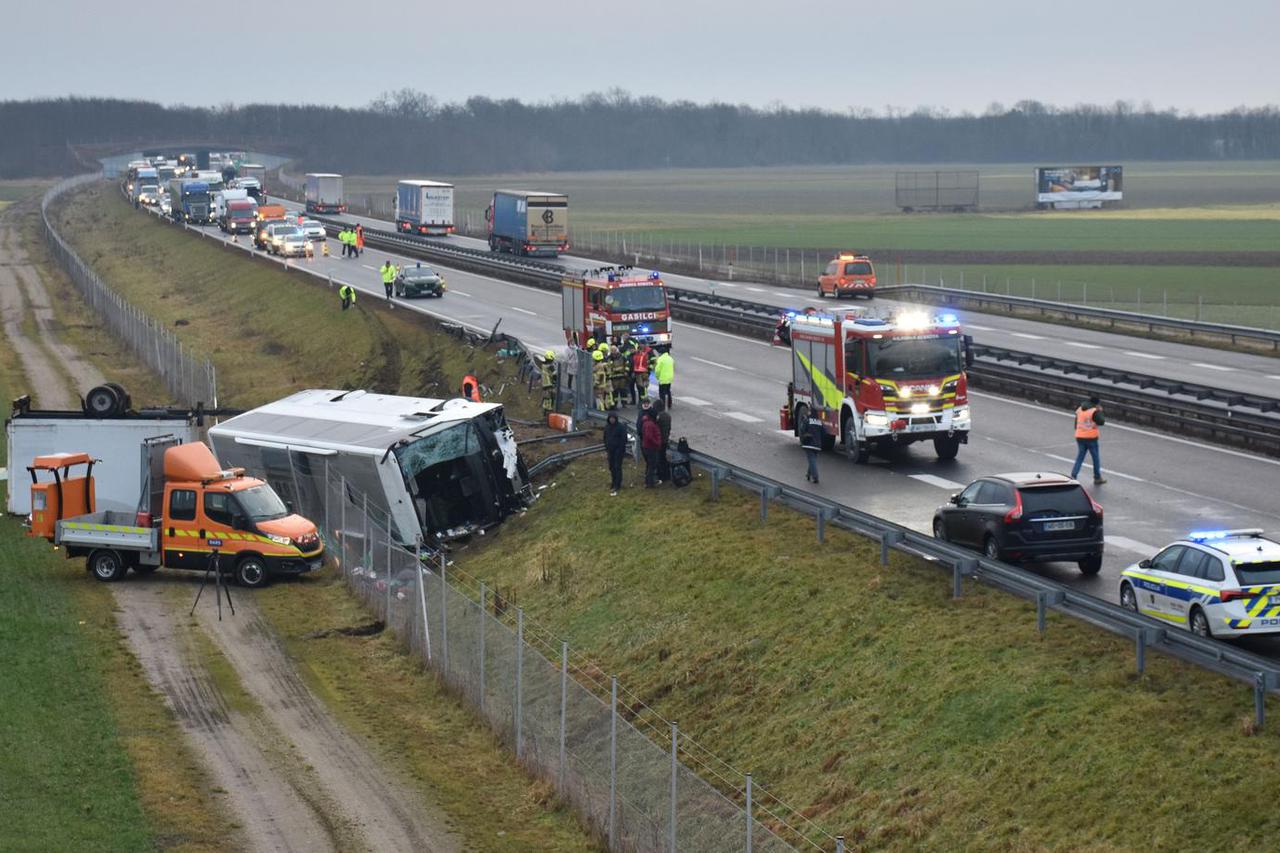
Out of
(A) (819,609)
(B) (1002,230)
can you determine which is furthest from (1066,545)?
(B) (1002,230)

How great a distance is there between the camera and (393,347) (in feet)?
199

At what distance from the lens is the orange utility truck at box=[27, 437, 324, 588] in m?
33.4

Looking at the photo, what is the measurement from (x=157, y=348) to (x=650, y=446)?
3430 cm

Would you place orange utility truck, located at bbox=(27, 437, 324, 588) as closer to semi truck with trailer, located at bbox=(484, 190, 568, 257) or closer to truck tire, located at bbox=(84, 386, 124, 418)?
truck tire, located at bbox=(84, 386, 124, 418)

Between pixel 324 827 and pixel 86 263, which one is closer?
pixel 324 827

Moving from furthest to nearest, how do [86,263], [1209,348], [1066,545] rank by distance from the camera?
[86,263]
[1209,348]
[1066,545]

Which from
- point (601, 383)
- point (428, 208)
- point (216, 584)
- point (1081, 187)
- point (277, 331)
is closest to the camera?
point (216, 584)

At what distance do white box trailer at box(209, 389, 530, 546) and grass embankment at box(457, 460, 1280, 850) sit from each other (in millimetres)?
3650

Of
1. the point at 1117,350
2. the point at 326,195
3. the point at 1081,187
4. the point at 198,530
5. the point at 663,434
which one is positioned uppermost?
the point at 326,195

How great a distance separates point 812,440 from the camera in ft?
108

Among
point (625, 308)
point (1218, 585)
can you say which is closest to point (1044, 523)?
point (1218, 585)

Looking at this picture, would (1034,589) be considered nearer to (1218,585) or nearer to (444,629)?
(1218,585)

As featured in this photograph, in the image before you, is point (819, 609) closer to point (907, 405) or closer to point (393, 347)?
point (907, 405)

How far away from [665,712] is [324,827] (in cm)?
595
